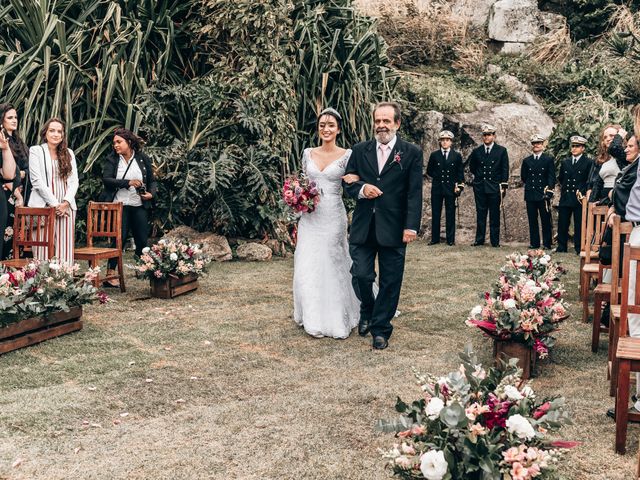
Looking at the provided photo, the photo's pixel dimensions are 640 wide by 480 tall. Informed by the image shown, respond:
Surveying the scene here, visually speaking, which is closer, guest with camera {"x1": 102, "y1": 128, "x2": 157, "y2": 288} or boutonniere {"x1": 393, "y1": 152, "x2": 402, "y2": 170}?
boutonniere {"x1": 393, "y1": 152, "x2": 402, "y2": 170}

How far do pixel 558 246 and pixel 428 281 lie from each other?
384 cm

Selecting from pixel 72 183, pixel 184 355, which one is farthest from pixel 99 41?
pixel 184 355

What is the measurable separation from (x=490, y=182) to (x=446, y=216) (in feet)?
3.09

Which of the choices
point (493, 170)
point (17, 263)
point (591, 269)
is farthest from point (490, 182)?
point (17, 263)

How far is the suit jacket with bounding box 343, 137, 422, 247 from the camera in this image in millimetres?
5973

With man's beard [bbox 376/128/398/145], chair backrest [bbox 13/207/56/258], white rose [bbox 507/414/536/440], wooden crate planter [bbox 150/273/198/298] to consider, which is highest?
man's beard [bbox 376/128/398/145]

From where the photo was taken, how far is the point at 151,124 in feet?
36.7

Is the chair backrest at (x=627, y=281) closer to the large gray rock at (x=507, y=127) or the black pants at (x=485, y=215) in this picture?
the black pants at (x=485, y=215)

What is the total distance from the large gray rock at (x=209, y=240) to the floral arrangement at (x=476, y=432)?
8026mm

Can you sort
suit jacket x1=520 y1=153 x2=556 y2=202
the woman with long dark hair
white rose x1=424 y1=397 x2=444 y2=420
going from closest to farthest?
white rose x1=424 y1=397 x2=444 y2=420 → the woman with long dark hair → suit jacket x1=520 y1=153 x2=556 y2=202

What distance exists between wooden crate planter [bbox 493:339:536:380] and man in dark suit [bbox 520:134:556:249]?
7.44m

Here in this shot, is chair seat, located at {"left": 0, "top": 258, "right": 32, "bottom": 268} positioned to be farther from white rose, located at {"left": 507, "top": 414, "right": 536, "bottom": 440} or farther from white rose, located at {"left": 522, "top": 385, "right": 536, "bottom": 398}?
white rose, located at {"left": 507, "top": 414, "right": 536, "bottom": 440}

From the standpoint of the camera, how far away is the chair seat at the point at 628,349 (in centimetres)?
378

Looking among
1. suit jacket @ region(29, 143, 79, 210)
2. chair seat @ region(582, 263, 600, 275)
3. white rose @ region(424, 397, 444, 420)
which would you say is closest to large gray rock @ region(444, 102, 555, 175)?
chair seat @ region(582, 263, 600, 275)
